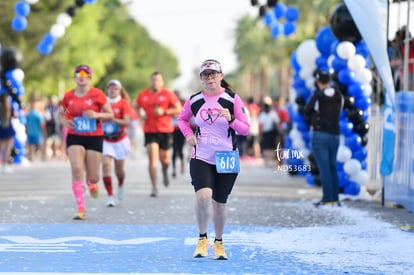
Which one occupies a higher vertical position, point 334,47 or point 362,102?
point 334,47

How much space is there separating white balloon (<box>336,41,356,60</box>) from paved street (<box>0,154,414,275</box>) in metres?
2.35

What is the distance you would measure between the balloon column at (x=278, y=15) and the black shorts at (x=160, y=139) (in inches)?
404

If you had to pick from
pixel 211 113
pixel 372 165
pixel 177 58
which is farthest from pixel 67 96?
pixel 177 58

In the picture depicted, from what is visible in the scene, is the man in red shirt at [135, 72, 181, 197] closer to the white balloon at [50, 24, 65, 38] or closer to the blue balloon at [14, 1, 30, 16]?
the blue balloon at [14, 1, 30, 16]

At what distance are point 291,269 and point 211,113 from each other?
64.1 inches

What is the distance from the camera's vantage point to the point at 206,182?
9305 mm

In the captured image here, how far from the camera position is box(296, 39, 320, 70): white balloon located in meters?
20.4

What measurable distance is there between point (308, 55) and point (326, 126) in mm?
6021

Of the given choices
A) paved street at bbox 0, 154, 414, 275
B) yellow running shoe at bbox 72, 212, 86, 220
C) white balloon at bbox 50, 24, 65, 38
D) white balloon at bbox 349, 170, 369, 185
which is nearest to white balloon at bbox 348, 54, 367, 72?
white balloon at bbox 349, 170, 369, 185

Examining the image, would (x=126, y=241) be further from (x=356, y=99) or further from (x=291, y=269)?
(x=356, y=99)

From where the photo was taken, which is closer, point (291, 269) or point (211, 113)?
point (291, 269)

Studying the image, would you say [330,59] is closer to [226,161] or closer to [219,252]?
[226,161]

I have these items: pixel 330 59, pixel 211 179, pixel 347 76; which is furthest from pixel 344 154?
pixel 211 179

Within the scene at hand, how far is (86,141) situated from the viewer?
12.9 metres
